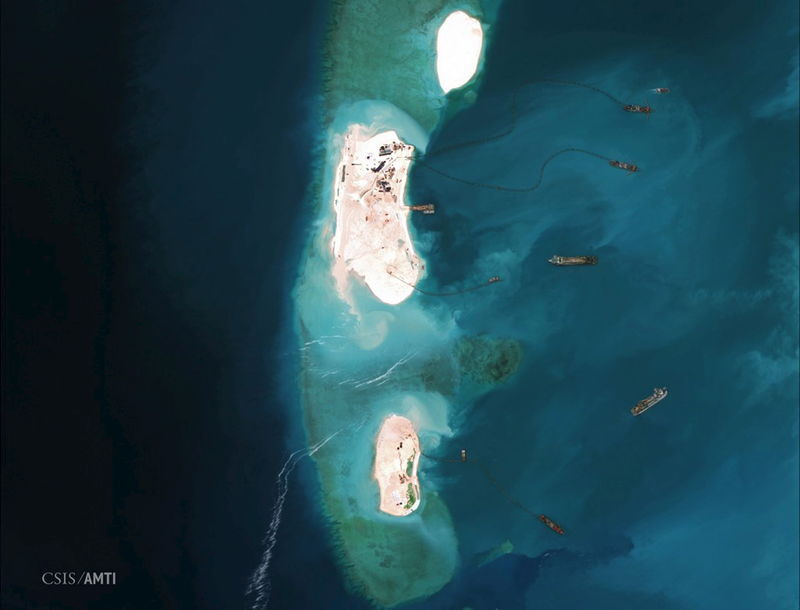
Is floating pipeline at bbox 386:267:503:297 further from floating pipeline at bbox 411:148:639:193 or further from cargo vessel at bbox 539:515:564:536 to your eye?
cargo vessel at bbox 539:515:564:536

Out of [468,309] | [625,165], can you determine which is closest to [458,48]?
[625,165]

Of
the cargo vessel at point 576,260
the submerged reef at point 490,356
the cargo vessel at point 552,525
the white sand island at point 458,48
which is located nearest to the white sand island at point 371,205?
the white sand island at point 458,48

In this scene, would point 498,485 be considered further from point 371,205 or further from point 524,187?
point 371,205

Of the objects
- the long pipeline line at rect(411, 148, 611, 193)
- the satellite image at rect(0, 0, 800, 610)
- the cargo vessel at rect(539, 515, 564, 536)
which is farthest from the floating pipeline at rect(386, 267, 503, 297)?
the cargo vessel at rect(539, 515, 564, 536)

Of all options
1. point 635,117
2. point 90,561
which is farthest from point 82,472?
point 635,117

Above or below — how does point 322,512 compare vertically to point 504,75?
below

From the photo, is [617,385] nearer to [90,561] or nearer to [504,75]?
[504,75]

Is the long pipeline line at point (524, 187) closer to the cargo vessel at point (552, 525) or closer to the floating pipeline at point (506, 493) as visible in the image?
the floating pipeline at point (506, 493)
